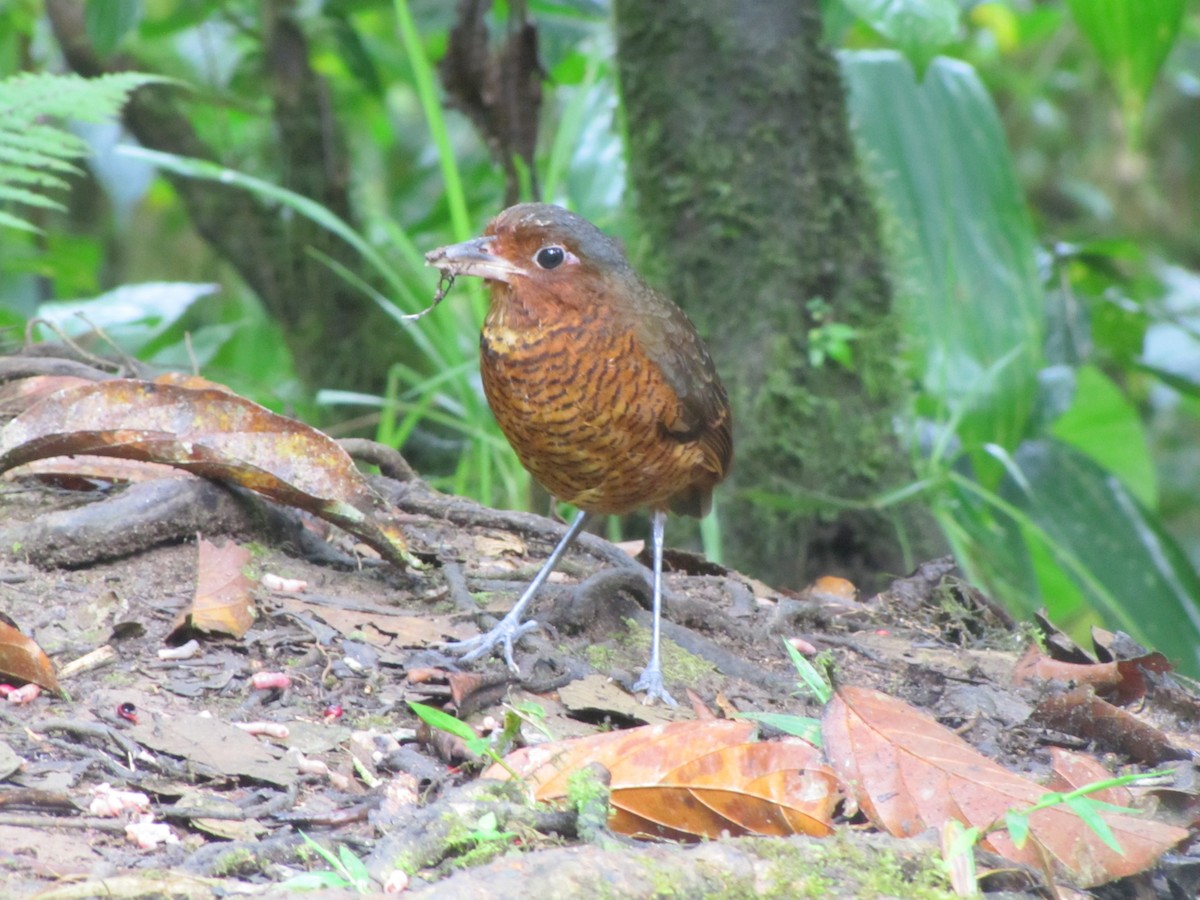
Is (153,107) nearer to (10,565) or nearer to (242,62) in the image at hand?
(242,62)

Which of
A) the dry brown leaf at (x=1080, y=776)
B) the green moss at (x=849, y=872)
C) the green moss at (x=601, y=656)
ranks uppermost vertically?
the green moss at (x=849, y=872)

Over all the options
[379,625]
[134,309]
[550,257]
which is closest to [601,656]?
[379,625]

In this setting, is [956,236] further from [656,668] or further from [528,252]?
[656,668]

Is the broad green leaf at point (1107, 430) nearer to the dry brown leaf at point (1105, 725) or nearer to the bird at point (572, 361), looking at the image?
the bird at point (572, 361)

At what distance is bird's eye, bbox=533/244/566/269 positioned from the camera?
2.86m

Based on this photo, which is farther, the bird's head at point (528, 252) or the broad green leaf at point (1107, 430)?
the broad green leaf at point (1107, 430)

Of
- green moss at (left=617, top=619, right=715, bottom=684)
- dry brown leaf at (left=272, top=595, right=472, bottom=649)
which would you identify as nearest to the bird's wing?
green moss at (left=617, top=619, right=715, bottom=684)

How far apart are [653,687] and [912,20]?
230 cm

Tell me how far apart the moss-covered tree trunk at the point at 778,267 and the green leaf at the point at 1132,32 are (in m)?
0.88

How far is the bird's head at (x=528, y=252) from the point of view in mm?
2846

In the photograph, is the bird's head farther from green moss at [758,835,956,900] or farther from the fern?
green moss at [758,835,956,900]

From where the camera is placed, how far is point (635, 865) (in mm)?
1613

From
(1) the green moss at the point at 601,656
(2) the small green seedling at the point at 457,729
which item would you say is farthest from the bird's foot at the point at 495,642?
(2) the small green seedling at the point at 457,729

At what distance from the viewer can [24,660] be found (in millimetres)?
2082
